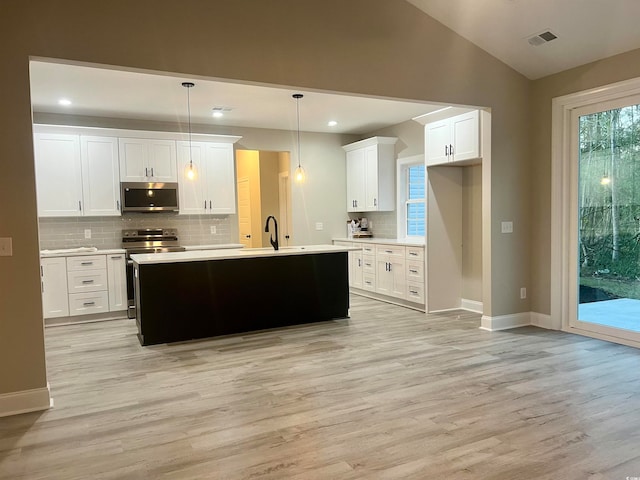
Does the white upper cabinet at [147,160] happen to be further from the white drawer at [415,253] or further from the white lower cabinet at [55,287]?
the white drawer at [415,253]

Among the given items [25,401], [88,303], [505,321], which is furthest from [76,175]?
[505,321]

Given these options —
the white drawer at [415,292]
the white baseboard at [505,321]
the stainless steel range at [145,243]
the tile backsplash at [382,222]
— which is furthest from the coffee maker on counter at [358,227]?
the white baseboard at [505,321]

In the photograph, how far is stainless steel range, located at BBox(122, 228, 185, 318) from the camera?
19.7 feet

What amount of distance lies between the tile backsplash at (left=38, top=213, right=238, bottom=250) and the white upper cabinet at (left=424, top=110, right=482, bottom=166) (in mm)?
3216

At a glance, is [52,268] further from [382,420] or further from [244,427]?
[382,420]

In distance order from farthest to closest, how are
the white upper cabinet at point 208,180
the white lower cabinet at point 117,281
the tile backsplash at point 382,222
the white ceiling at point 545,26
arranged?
the tile backsplash at point 382,222
the white upper cabinet at point 208,180
the white lower cabinet at point 117,281
the white ceiling at point 545,26

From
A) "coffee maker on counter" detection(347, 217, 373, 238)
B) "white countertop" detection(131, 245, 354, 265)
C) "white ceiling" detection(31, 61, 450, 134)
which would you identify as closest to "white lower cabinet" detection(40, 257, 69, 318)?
"white countertop" detection(131, 245, 354, 265)

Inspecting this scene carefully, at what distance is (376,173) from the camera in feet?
23.4

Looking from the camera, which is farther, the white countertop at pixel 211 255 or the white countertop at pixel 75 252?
the white countertop at pixel 75 252

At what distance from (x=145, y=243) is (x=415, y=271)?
12.3 feet

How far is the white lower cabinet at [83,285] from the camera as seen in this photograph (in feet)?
18.3

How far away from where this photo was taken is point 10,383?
305 centimetres

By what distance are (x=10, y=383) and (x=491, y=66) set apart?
5.09 metres

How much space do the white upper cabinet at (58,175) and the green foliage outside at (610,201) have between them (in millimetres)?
5986
